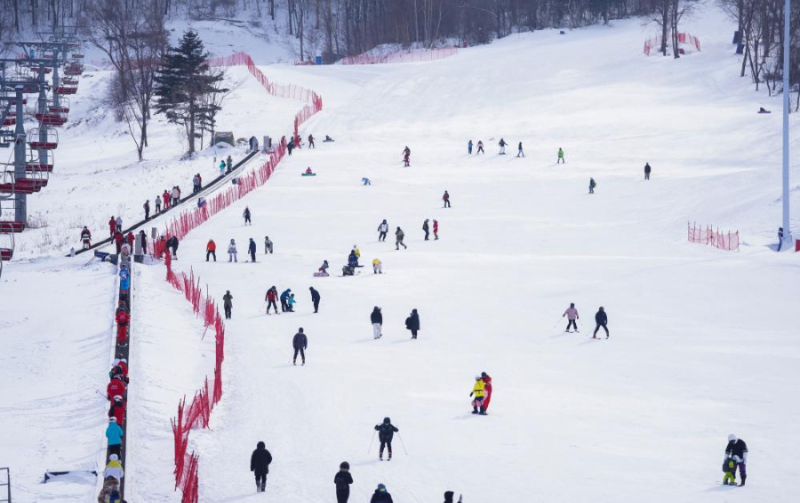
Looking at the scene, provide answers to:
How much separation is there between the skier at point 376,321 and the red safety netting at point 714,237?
56.8 feet

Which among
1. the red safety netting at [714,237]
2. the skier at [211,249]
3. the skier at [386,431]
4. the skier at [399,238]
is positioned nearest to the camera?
the skier at [386,431]

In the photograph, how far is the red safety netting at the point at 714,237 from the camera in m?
41.7

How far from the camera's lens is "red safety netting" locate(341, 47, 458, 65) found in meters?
97.8

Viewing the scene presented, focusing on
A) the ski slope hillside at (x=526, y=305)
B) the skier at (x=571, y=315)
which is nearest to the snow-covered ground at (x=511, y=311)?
the ski slope hillside at (x=526, y=305)

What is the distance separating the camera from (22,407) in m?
23.7

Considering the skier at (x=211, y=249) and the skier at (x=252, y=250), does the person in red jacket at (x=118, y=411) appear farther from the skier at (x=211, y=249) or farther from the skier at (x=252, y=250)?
the skier at (x=211, y=249)

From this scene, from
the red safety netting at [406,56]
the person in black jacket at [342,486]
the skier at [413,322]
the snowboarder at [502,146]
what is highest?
the red safety netting at [406,56]

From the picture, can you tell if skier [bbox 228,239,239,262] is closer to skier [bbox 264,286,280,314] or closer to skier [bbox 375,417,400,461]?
skier [bbox 264,286,280,314]

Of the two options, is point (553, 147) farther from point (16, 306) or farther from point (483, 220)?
point (16, 306)

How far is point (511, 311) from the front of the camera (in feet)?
108

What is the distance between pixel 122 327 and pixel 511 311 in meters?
11.5

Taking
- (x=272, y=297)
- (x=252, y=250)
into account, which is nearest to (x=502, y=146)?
(x=252, y=250)

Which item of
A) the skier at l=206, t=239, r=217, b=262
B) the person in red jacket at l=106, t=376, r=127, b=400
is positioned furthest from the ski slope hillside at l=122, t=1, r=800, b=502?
the person in red jacket at l=106, t=376, r=127, b=400

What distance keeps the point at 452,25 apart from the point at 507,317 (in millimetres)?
86706
